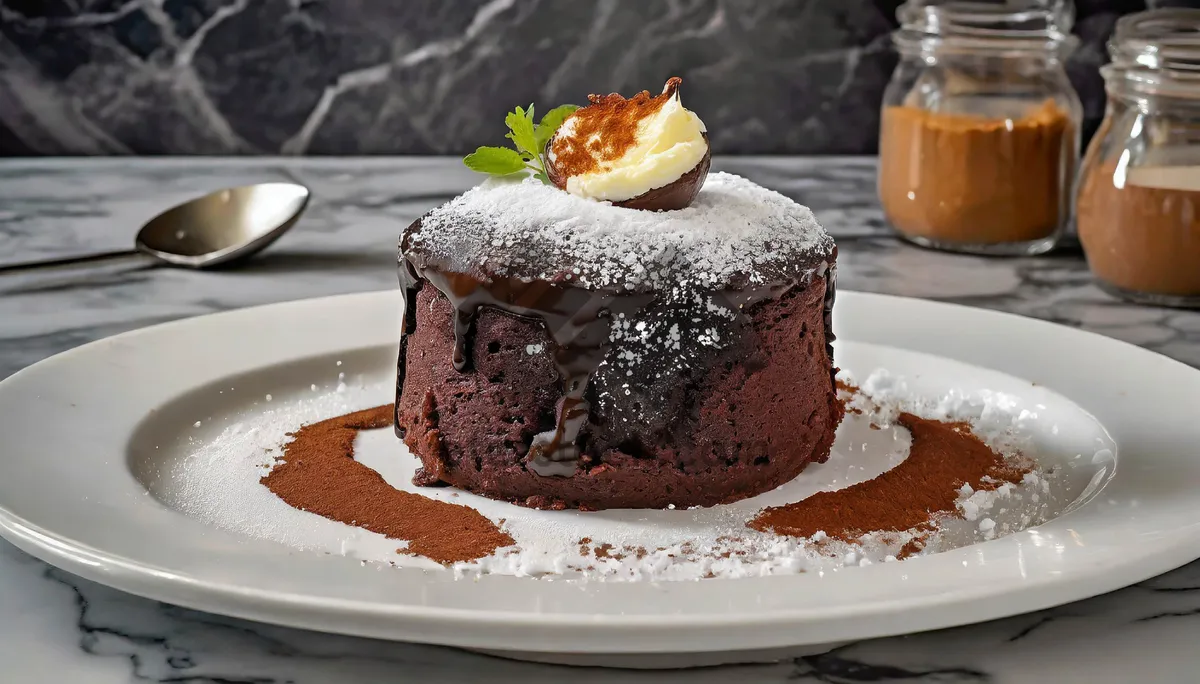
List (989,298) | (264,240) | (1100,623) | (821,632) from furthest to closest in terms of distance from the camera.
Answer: (264,240), (989,298), (1100,623), (821,632)

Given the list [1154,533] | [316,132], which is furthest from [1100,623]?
[316,132]

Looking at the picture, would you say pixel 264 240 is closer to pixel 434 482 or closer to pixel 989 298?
pixel 434 482

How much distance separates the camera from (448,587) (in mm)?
1142

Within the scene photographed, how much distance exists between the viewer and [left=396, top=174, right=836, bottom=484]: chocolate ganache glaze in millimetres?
1513

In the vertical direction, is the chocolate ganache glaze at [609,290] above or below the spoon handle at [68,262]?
above

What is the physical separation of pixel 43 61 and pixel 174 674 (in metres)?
3.00

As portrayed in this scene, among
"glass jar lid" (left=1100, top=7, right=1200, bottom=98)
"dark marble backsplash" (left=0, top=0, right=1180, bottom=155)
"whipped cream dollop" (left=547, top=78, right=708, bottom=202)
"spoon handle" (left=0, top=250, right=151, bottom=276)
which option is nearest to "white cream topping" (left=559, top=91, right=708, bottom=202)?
"whipped cream dollop" (left=547, top=78, right=708, bottom=202)

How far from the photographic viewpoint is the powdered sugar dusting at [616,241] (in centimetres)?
152

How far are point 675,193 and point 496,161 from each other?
30 cm

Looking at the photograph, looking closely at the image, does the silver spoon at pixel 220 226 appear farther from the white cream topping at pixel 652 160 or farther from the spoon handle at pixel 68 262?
the white cream topping at pixel 652 160

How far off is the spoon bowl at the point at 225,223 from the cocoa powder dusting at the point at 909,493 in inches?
61.8

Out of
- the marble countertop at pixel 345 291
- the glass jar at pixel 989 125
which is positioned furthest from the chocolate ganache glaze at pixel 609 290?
the glass jar at pixel 989 125

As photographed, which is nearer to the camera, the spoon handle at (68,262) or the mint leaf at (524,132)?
the mint leaf at (524,132)

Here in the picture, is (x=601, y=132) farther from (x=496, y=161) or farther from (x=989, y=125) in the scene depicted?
(x=989, y=125)
